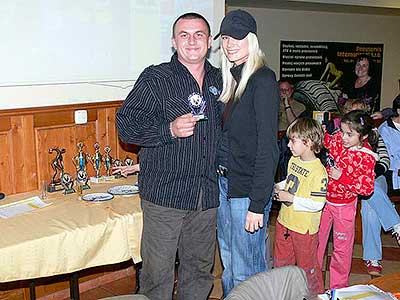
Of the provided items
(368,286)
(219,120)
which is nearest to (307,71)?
(219,120)

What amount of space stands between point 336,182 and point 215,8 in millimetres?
1638

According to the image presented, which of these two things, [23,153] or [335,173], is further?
[335,173]

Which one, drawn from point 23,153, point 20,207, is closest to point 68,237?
point 20,207

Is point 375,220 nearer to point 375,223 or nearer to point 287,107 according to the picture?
point 375,223

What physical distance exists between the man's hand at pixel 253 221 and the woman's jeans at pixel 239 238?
6 cm

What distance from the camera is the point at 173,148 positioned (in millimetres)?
2516

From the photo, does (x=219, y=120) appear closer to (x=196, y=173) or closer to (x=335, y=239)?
(x=196, y=173)

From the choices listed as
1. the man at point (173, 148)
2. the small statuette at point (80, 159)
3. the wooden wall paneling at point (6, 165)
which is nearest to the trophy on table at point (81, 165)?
the small statuette at point (80, 159)

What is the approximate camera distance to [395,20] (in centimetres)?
849

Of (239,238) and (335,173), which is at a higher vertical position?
(335,173)

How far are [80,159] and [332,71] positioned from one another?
530 cm

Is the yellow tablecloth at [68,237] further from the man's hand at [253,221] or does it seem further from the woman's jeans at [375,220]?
the woman's jeans at [375,220]

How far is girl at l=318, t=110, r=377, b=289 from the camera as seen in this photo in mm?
3262

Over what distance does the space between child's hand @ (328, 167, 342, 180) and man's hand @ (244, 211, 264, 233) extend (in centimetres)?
102
